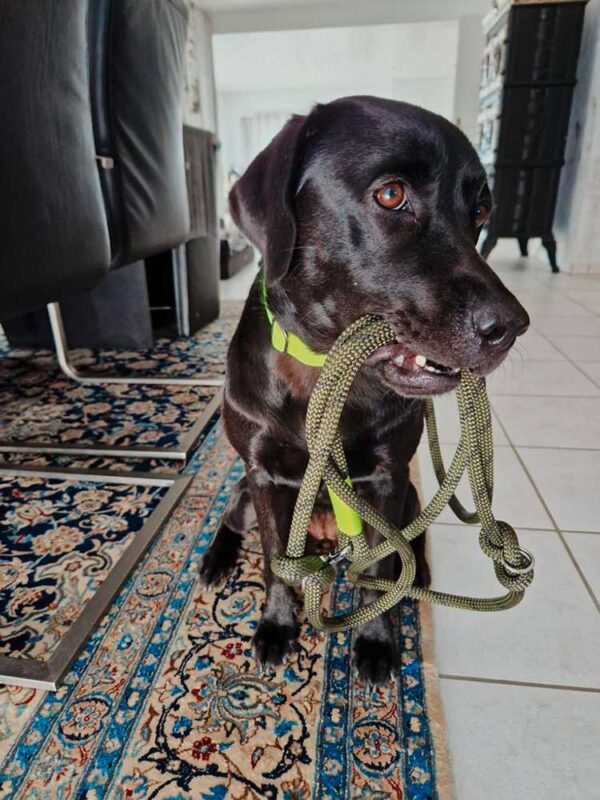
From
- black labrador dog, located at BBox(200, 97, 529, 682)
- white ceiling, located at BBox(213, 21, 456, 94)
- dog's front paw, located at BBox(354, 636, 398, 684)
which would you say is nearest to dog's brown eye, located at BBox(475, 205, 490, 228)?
black labrador dog, located at BBox(200, 97, 529, 682)

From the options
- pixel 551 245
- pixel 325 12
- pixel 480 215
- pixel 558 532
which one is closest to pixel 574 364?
pixel 558 532

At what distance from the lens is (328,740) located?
2.50 feet

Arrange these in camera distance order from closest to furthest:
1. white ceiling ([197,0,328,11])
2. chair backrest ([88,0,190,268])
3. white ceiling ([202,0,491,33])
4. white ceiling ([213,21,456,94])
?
chair backrest ([88,0,190,268]) → white ceiling ([202,0,491,33]) → white ceiling ([197,0,328,11]) → white ceiling ([213,21,456,94])

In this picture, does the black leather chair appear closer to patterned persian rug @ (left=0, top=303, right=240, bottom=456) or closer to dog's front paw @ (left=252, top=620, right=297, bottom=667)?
patterned persian rug @ (left=0, top=303, right=240, bottom=456)

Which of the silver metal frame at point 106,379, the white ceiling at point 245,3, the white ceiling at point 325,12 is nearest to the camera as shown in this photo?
the silver metal frame at point 106,379

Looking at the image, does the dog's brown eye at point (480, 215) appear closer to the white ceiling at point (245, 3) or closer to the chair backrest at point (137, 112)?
the chair backrest at point (137, 112)

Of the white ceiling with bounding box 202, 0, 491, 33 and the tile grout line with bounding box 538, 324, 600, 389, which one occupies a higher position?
the white ceiling with bounding box 202, 0, 491, 33

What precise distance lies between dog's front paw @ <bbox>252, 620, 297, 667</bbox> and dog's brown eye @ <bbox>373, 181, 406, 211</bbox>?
70cm

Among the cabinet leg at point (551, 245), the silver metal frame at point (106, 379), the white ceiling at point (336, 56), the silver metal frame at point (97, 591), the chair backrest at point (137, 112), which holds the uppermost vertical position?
the white ceiling at point (336, 56)

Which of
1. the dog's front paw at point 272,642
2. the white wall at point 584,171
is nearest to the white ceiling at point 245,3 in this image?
the white wall at point 584,171

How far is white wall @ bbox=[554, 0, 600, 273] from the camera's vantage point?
4175 millimetres

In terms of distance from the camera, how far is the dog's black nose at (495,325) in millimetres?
638

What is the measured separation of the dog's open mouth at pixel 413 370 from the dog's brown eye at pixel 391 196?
0.18 metres

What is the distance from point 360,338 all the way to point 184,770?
62 cm
